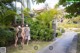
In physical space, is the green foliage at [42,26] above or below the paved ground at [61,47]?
above

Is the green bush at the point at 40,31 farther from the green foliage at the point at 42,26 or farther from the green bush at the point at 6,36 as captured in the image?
the green bush at the point at 6,36

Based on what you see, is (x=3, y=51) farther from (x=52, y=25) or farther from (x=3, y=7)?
(x=52, y=25)

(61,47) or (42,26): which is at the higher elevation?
(42,26)

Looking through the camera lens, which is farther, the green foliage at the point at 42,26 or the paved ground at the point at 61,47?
the green foliage at the point at 42,26

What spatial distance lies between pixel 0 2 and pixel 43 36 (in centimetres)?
1043

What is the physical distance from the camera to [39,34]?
63.3ft

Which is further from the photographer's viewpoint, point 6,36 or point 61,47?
point 61,47

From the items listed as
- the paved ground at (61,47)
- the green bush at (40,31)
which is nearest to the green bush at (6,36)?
the paved ground at (61,47)

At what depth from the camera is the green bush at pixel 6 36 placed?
11983mm

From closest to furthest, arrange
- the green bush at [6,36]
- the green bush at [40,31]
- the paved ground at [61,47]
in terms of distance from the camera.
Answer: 1. the green bush at [6,36]
2. the paved ground at [61,47]
3. the green bush at [40,31]

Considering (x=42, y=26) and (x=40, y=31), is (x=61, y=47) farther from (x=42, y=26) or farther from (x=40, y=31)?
(x=42, y=26)

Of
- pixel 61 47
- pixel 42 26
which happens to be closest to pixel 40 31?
pixel 42 26

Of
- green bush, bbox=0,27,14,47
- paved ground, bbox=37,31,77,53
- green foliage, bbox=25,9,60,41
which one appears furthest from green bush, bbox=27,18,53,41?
green bush, bbox=0,27,14,47

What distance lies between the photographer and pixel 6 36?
13.4 m
